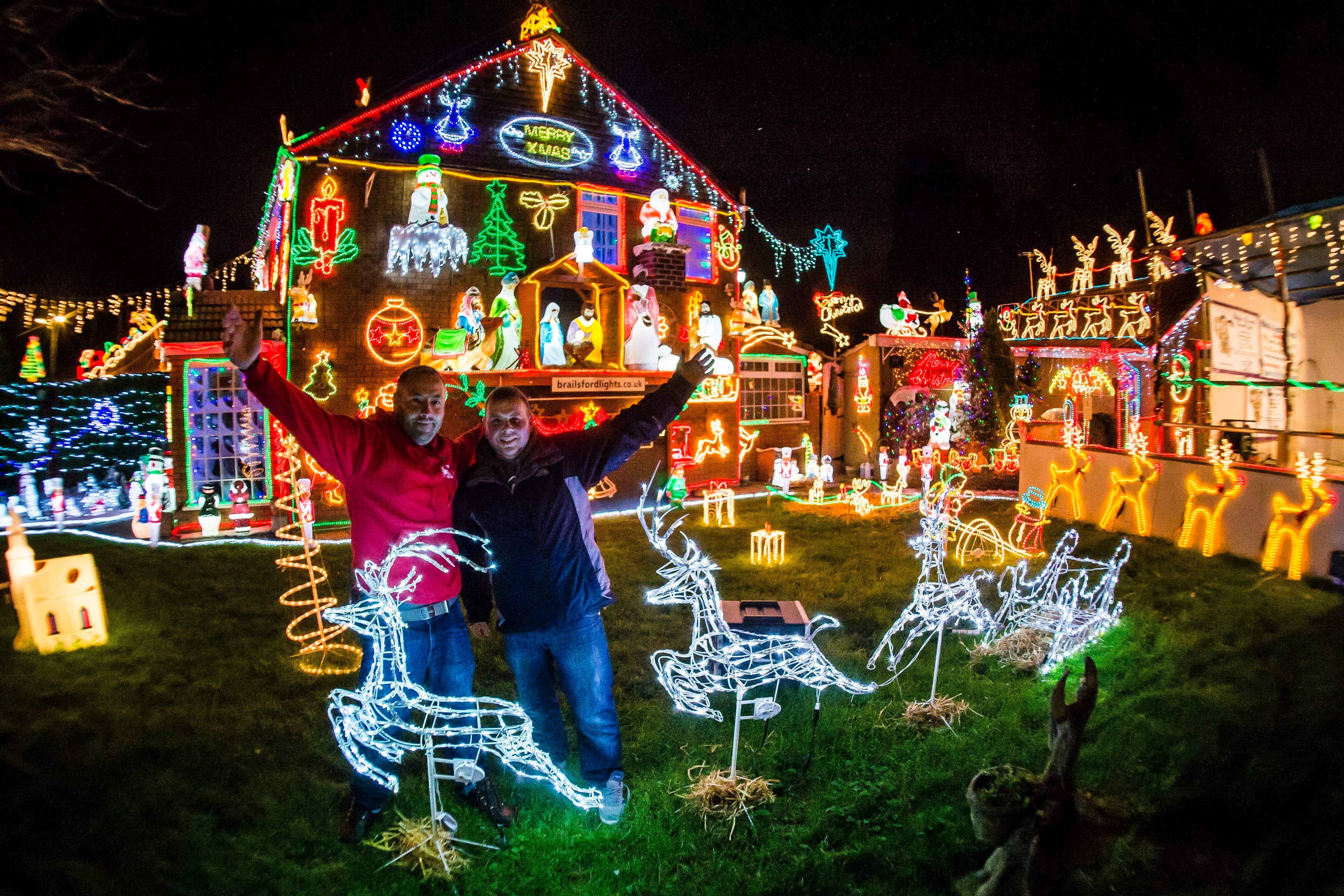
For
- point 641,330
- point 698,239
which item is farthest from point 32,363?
point 698,239

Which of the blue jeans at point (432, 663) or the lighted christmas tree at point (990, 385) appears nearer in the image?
the blue jeans at point (432, 663)

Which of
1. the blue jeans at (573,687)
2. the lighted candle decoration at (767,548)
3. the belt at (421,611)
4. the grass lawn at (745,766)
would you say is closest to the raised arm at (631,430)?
the blue jeans at (573,687)

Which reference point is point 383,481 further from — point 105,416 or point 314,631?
point 105,416

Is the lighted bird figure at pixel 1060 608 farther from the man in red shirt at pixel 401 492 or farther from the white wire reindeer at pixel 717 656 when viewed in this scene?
the man in red shirt at pixel 401 492

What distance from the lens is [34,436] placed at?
50.4ft

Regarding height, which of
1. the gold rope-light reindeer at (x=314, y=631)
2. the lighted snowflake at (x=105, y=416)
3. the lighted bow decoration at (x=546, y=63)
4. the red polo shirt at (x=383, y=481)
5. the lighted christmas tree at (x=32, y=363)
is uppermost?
the lighted bow decoration at (x=546, y=63)

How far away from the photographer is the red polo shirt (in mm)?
3561

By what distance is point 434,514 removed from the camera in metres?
3.76

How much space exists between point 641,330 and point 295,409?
11034 mm

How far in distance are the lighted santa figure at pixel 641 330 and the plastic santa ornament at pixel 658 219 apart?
1.25 m

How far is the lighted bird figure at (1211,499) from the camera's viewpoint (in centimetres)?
831

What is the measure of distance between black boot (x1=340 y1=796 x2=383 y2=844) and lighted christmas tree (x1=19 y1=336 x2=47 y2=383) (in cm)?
2523

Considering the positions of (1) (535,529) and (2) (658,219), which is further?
(2) (658,219)

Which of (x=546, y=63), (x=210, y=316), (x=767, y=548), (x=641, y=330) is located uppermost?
(x=546, y=63)
